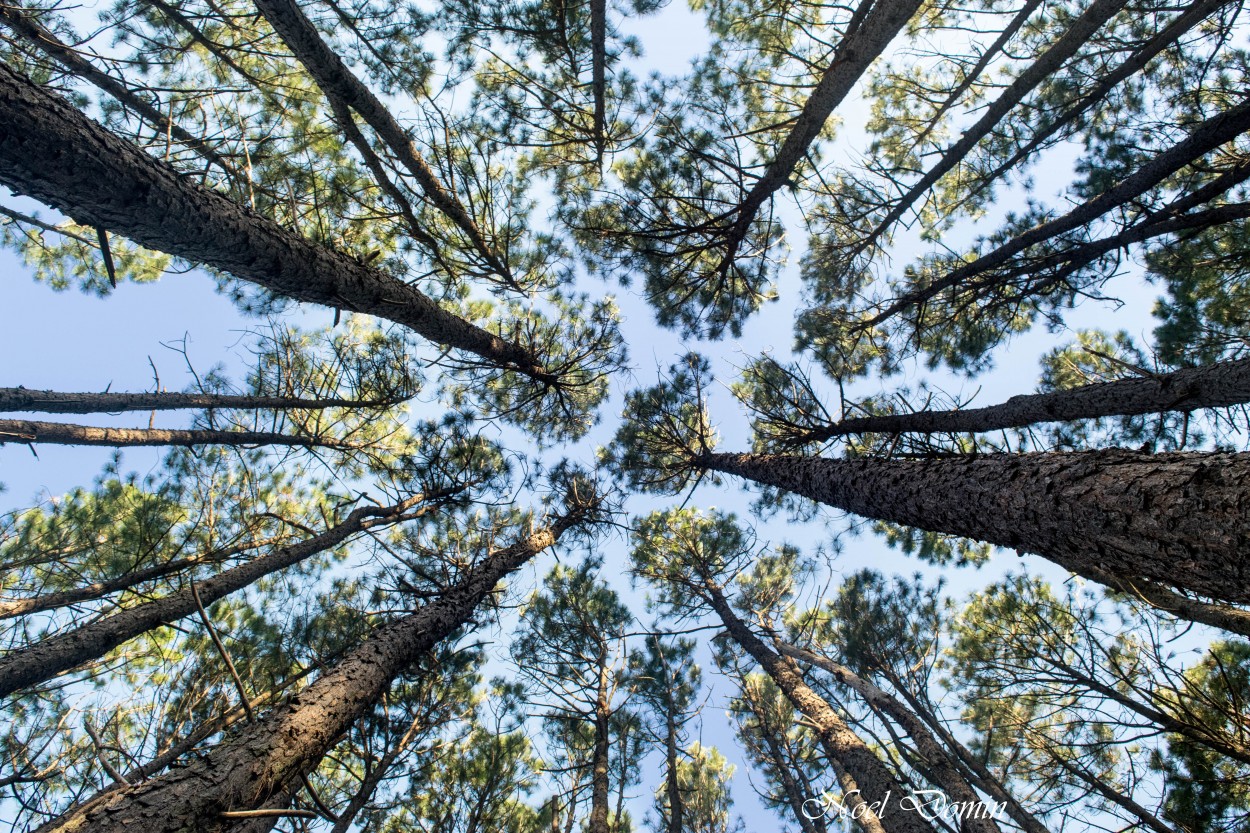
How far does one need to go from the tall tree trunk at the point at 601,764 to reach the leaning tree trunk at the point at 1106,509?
4.86 meters

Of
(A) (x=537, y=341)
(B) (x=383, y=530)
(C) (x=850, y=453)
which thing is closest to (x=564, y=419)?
(A) (x=537, y=341)

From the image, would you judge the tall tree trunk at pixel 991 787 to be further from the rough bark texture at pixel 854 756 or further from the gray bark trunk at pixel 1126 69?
the gray bark trunk at pixel 1126 69

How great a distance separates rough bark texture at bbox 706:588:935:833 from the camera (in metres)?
4.59

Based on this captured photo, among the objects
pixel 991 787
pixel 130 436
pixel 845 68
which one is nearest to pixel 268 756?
pixel 845 68

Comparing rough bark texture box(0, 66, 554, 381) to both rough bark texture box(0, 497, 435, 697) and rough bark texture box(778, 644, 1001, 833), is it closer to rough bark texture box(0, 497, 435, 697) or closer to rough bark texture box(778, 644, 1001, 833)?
rough bark texture box(0, 497, 435, 697)

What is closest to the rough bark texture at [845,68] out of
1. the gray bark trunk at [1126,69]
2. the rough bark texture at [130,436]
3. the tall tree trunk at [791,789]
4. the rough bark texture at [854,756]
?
the gray bark trunk at [1126,69]

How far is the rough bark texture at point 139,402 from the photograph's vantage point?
16.0ft

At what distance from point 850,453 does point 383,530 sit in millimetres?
6720

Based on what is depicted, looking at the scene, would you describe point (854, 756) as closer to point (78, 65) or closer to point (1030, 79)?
point (1030, 79)

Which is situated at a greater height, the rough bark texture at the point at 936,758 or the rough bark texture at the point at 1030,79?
the rough bark texture at the point at 1030,79

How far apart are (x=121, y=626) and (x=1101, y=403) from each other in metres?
8.50

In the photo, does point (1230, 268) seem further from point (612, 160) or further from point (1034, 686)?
point (612, 160)

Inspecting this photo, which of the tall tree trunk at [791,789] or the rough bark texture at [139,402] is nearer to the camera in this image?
the rough bark texture at [139,402]

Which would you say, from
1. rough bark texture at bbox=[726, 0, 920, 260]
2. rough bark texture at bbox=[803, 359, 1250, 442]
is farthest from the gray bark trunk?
rough bark texture at bbox=[803, 359, 1250, 442]
